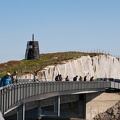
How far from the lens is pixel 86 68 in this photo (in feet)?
331

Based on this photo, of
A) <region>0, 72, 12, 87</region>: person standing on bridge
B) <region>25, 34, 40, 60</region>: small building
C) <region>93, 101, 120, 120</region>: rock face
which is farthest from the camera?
<region>25, 34, 40, 60</region>: small building

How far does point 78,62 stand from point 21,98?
6221 centimetres

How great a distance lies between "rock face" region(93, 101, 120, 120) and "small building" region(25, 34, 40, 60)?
30820mm

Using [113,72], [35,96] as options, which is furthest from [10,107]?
[113,72]

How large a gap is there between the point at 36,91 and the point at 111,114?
27.6 meters

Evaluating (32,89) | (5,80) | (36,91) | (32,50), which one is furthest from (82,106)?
(5,80)

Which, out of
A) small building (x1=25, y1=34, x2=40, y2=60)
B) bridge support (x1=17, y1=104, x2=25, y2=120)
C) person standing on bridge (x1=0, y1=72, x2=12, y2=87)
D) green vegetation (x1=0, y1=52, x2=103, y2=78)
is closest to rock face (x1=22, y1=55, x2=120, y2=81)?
green vegetation (x1=0, y1=52, x2=103, y2=78)

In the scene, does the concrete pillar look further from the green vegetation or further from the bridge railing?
the green vegetation

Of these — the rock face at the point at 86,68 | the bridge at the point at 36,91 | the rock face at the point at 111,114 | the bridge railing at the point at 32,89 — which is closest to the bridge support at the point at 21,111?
the bridge at the point at 36,91

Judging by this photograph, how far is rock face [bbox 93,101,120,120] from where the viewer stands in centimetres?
6850

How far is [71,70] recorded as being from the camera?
93.1m

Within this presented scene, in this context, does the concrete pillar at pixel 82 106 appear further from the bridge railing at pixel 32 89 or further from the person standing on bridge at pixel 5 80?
the person standing on bridge at pixel 5 80

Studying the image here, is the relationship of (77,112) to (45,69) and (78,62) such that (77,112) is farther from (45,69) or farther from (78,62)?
(78,62)

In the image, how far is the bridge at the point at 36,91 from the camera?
30047mm
